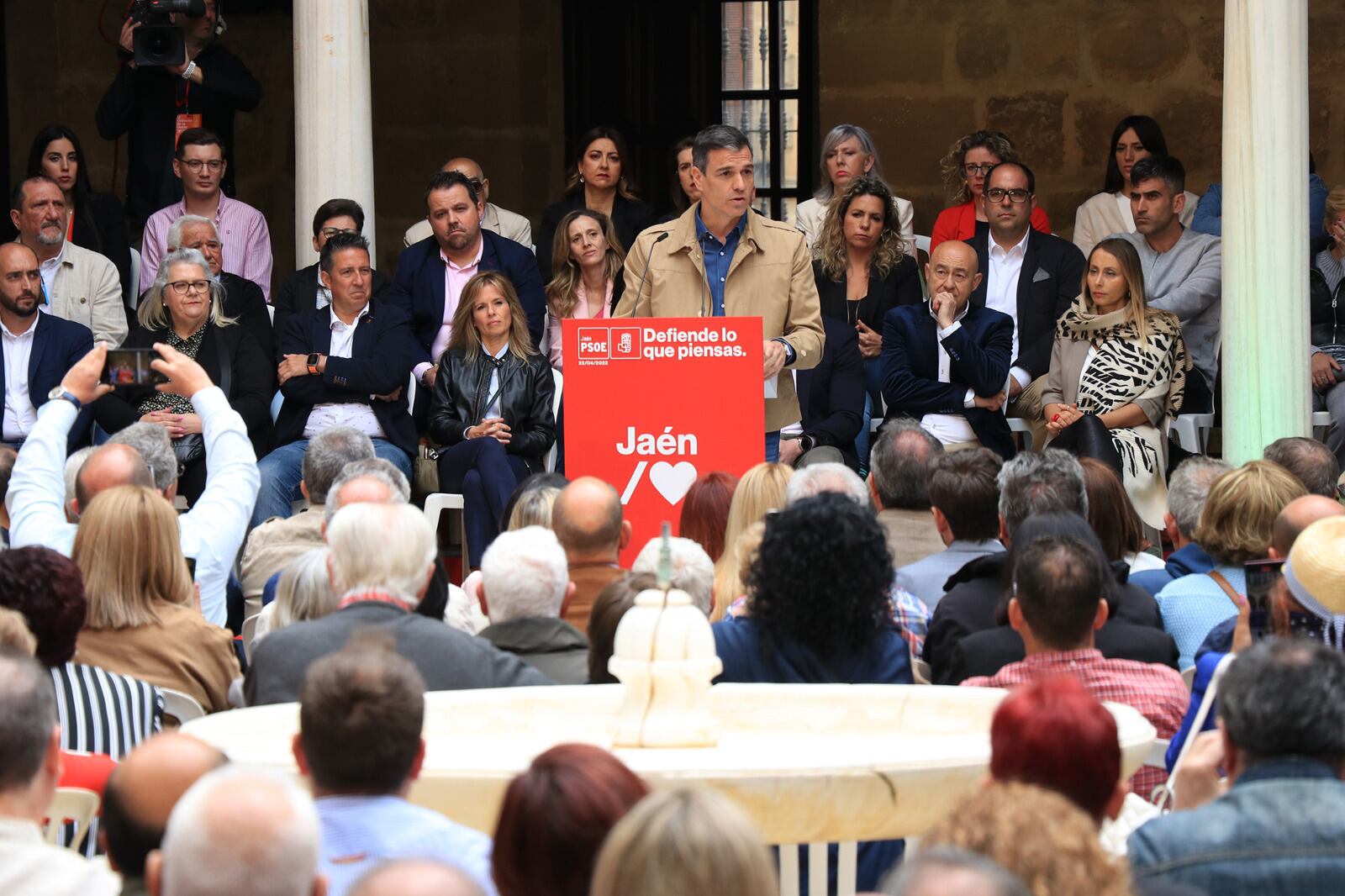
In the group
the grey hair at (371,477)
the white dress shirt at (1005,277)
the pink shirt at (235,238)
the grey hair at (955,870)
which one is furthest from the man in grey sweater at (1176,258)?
the grey hair at (955,870)

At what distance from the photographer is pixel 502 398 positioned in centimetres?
920

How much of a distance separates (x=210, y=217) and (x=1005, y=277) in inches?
161

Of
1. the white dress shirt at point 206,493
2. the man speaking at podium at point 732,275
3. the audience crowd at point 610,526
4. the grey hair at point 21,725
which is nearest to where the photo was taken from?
the audience crowd at point 610,526

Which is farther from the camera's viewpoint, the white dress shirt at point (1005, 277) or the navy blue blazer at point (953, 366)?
the white dress shirt at point (1005, 277)

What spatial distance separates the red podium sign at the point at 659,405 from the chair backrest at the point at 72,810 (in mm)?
3637

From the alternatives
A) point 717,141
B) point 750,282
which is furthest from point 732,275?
point 717,141

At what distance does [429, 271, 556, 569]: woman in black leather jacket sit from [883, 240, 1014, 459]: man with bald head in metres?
1.61

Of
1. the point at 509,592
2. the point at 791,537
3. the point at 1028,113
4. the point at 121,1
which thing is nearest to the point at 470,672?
the point at 509,592

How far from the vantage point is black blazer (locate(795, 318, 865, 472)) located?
30.6ft

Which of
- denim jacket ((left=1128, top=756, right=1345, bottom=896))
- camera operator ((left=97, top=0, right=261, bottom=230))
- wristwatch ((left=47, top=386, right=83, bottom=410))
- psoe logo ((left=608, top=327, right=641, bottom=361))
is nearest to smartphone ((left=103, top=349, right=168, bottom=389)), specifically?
wristwatch ((left=47, top=386, right=83, bottom=410))

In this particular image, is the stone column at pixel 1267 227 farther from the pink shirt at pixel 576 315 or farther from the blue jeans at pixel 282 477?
the blue jeans at pixel 282 477

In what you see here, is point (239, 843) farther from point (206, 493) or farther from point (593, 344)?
point (593, 344)

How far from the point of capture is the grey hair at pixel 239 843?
2.52 metres

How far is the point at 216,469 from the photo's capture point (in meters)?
6.16
